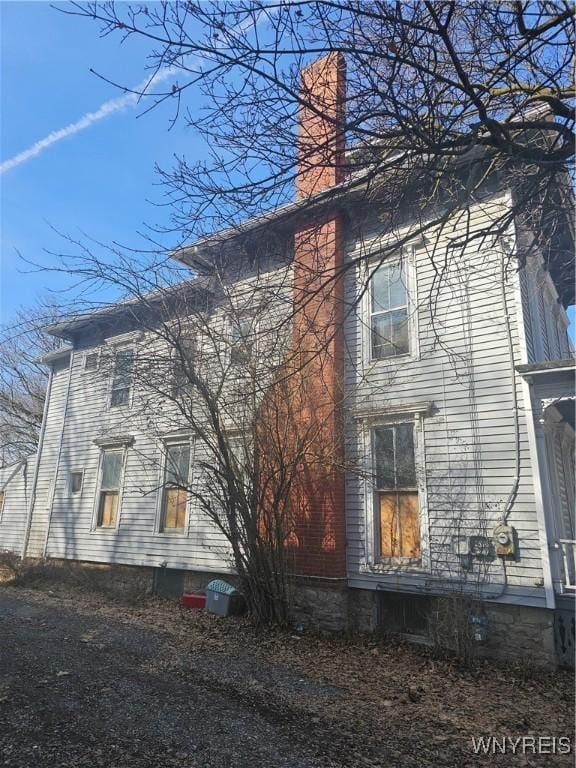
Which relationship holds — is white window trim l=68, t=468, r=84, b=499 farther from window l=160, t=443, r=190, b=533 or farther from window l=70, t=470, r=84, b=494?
window l=160, t=443, r=190, b=533

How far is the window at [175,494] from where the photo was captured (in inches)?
447

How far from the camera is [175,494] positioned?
38.1 feet

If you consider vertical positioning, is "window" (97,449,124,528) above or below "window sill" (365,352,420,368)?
below

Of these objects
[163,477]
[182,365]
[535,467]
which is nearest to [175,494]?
[163,477]

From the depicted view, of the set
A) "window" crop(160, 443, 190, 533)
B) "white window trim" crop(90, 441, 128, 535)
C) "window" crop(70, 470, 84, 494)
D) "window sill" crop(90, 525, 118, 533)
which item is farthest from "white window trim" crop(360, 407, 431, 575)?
"window" crop(70, 470, 84, 494)

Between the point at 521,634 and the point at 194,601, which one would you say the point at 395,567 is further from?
the point at 194,601

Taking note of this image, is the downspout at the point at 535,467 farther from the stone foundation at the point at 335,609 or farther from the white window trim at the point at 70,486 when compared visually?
the white window trim at the point at 70,486

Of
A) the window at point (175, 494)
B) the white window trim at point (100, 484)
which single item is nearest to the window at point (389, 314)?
the window at point (175, 494)

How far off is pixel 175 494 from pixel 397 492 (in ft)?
17.8

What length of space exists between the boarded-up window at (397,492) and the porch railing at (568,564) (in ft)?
6.46

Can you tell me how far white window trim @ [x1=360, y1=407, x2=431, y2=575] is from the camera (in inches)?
309

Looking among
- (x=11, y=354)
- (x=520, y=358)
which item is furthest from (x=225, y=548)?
(x=11, y=354)

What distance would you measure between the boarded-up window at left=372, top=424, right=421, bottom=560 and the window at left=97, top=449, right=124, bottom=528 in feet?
23.1

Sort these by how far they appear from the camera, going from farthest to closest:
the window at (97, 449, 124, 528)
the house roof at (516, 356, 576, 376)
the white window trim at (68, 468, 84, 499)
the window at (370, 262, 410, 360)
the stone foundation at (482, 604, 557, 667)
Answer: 1. the white window trim at (68, 468, 84, 499)
2. the window at (97, 449, 124, 528)
3. the window at (370, 262, 410, 360)
4. the house roof at (516, 356, 576, 376)
5. the stone foundation at (482, 604, 557, 667)
